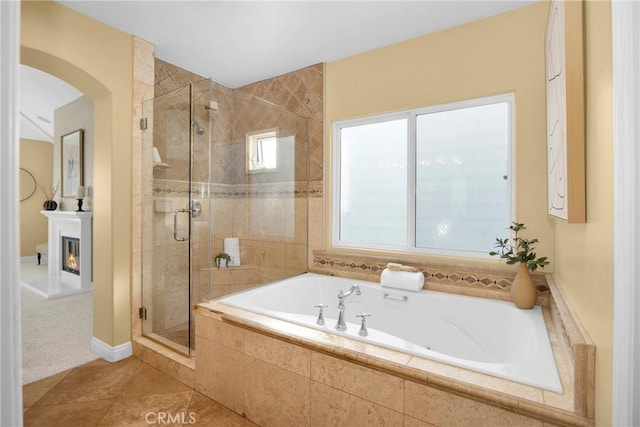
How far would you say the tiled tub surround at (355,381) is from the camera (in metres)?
1.09

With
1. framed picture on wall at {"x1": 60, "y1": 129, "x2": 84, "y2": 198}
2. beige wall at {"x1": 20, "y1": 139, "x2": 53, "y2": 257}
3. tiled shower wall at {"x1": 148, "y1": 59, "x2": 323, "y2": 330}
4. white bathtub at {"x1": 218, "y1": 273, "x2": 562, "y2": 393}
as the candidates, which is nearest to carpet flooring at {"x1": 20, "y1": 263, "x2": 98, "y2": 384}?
tiled shower wall at {"x1": 148, "y1": 59, "x2": 323, "y2": 330}

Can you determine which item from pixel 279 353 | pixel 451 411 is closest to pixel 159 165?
pixel 279 353

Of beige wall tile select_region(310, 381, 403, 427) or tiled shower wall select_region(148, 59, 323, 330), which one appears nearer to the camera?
beige wall tile select_region(310, 381, 403, 427)

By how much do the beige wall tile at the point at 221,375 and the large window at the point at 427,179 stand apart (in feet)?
4.60

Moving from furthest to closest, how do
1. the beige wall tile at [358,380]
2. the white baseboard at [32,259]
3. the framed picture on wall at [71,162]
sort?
the white baseboard at [32,259] < the framed picture on wall at [71,162] < the beige wall tile at [358,380]

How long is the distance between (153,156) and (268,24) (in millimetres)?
1389

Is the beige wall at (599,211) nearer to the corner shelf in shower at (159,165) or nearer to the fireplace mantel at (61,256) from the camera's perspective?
the corner shelf in shower at (159,165)

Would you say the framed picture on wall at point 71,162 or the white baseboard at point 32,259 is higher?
the framed picture on wall at point 71,162

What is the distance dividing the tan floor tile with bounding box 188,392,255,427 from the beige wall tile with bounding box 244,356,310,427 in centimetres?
7

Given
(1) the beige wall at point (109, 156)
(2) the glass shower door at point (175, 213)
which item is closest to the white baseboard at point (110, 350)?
(1) the beige wall at point (109, 156)

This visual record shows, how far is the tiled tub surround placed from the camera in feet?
3.57

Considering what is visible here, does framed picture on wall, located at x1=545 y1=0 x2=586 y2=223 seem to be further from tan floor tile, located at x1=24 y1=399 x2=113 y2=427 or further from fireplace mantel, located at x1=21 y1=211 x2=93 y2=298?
fireplace mantel, located at x1=21 y1=211 x2=93 y2=298

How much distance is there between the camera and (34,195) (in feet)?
20.5

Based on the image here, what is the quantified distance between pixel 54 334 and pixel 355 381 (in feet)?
9.66
